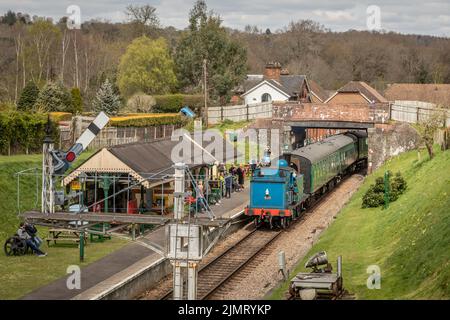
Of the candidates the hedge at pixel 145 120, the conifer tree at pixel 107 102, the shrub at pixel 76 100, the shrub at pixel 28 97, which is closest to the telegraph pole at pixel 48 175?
the hedge at pixel 145 120

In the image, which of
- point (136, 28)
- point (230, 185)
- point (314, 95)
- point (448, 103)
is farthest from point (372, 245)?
point (136, 28)

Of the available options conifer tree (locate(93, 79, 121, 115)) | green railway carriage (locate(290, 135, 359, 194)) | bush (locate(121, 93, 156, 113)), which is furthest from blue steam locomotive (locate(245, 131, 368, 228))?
bush (locate(121, 93, 156, 113))

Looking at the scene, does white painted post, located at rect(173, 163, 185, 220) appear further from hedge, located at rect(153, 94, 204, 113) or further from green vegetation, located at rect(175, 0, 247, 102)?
green vegetation, located at rect(175, 0, 247, 102)

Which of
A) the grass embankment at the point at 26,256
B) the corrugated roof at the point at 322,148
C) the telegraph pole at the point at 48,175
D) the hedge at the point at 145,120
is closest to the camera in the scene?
the telegraph pole at the point at 48,175

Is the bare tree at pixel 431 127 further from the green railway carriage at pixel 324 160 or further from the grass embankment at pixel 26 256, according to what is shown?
the grass embankment at pixel 26 256

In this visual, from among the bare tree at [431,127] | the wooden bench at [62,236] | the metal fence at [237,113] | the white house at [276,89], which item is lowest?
the wooden bench at [62,236]

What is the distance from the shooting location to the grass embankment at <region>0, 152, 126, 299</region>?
19.3 m

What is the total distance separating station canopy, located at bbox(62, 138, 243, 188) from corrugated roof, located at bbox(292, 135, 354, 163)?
473 centimetres

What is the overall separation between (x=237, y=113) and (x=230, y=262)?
33127mm

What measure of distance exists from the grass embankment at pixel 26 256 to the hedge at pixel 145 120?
491 inches

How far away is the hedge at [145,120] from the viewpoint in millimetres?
44350

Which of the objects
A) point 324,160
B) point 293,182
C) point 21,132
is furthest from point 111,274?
point 324,160

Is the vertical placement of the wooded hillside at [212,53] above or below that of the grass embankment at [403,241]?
above
